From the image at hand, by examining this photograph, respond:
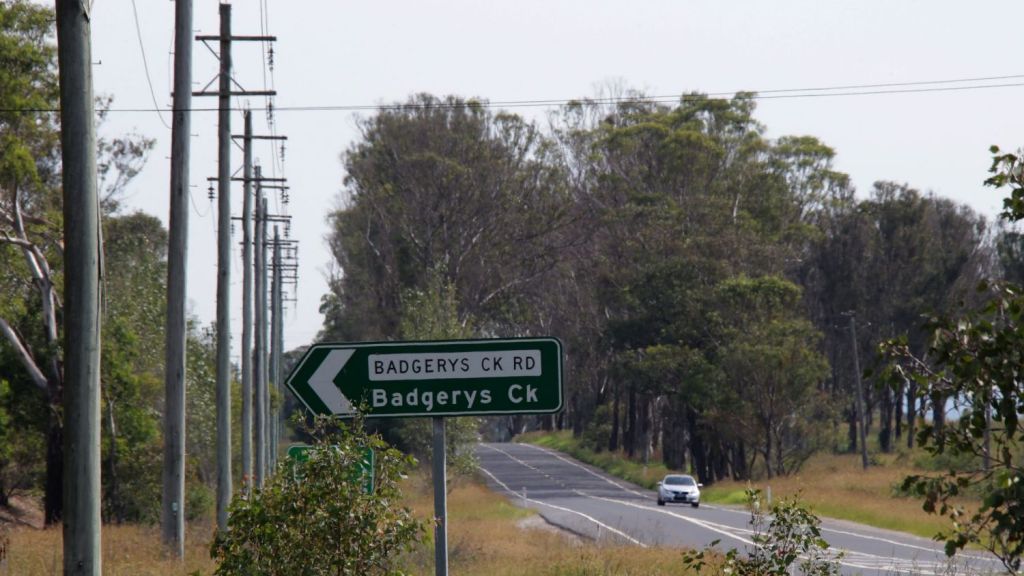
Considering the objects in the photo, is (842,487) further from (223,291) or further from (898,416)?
(898,416)

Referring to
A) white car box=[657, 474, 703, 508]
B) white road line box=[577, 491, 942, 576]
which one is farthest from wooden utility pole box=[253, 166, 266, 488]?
white car box=[657, 474, 703, 508]

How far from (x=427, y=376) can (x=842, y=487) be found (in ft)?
160

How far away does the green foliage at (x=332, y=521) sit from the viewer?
8125mm

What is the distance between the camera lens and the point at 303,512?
27.0 feet

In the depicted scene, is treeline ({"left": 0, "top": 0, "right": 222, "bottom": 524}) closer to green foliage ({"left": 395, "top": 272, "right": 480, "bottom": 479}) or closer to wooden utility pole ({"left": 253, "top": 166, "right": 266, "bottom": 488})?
wooden utility pole ({"left": 253, "top": 166, "right": 266, "bottom": 488})

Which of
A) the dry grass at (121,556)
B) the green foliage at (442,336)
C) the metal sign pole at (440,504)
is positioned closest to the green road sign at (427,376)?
the metal sign pole at (440,504)

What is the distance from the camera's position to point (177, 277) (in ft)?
63.3

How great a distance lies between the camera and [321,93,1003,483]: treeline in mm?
61938

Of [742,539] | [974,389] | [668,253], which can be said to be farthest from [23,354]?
[668,253]

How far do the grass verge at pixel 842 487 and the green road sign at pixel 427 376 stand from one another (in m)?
16.7

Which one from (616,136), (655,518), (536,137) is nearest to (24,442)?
(655,518)

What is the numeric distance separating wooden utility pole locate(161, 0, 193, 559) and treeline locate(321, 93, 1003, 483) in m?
31.8

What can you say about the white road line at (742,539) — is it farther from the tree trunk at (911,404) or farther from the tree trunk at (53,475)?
the tree trunk at (53,475)

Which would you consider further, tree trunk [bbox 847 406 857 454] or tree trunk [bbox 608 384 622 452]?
tree trunk [bbox 847 406 857 454]
